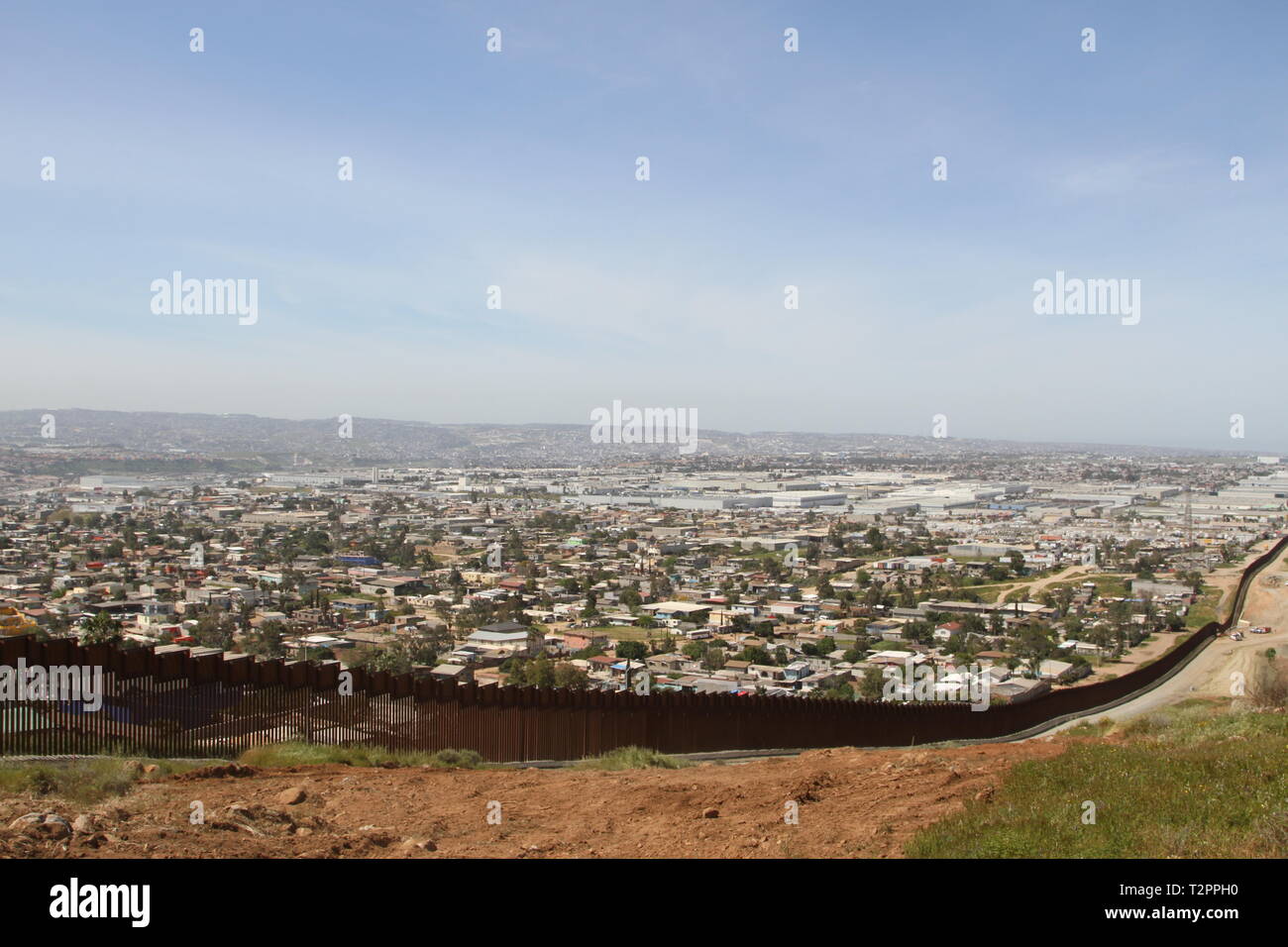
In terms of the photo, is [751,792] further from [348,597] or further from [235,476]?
[235,476]

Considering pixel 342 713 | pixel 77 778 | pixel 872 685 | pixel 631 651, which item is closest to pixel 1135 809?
pixel 77 778

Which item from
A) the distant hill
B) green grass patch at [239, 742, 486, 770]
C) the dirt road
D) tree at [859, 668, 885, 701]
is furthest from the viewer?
the distant hill

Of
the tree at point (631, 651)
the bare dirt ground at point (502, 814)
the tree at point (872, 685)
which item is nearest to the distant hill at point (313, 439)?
the tree at point (631, 651)

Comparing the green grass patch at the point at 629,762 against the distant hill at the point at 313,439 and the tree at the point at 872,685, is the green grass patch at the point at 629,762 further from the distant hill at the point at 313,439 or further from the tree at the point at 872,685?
the distant hill at the point at 313,439

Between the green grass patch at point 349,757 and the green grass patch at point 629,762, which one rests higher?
the green grass patch at point 349,757

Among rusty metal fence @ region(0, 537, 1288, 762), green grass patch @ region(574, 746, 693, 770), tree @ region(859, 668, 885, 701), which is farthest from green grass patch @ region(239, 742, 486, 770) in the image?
tree @ region(859, 668, 885, 701)

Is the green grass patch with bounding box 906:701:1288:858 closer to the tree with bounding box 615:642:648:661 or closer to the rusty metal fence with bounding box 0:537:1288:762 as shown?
the rusty metal fence with bounding box 0:537:1288:762
